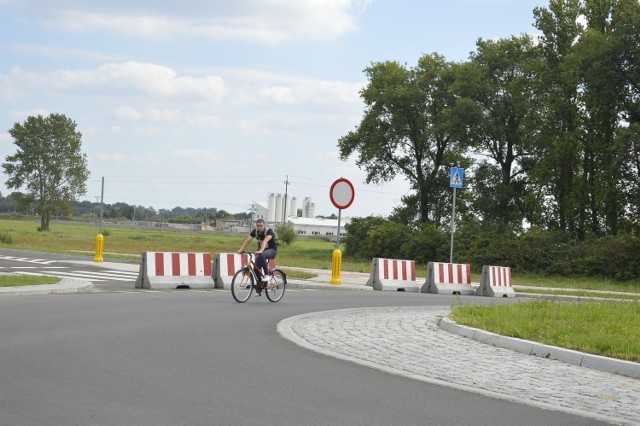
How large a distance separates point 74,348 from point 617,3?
4374cm

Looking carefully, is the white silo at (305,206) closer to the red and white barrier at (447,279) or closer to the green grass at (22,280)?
the red and white barrier at (447,279)

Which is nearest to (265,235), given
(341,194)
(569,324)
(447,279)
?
(341,194)

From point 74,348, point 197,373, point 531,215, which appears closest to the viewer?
point 197,373

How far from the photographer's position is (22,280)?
1983cm

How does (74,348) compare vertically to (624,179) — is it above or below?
below

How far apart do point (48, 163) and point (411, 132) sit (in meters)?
62.3

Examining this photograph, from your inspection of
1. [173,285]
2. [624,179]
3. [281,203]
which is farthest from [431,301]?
[281,203]

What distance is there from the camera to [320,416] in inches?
265

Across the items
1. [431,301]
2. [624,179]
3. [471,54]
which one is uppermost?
[471,54]

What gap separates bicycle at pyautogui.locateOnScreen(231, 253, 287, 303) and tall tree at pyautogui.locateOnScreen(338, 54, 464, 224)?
44.7 metres

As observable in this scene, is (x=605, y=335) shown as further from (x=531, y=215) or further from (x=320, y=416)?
(x=531, y=215)

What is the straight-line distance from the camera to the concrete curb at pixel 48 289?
17.6 metres

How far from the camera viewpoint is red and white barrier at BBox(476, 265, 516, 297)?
26.6 meters

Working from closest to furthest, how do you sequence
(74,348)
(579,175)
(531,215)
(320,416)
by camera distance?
(320,416) → (74,348) → (579,175) → (531,215)
